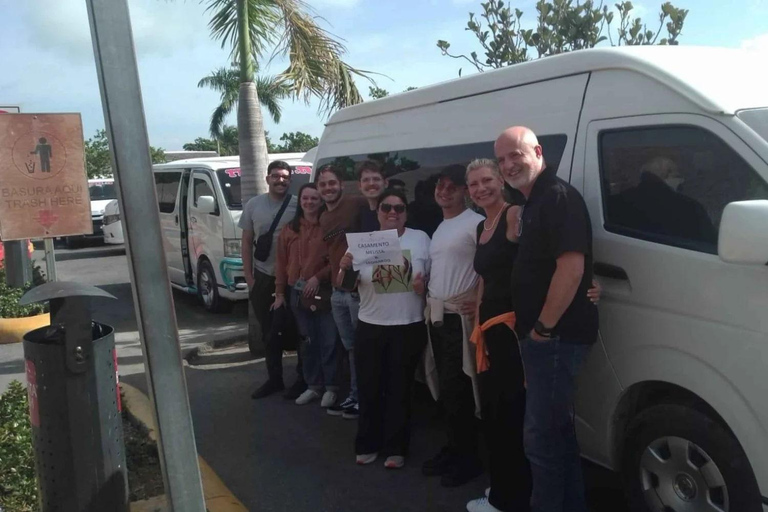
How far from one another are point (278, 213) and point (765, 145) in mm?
4002

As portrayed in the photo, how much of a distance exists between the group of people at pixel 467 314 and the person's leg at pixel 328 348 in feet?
0.04

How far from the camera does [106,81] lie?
8.14 ft

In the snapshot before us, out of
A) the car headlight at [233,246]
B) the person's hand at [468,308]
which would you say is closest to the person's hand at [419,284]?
the person's hand at [468,308]

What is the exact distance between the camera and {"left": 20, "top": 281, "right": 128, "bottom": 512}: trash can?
10.9 ft

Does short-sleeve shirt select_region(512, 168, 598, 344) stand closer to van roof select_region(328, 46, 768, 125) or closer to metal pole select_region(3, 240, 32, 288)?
van roof select_region(328, 46, 768, 125)

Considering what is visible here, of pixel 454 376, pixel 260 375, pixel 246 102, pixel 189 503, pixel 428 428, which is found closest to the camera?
pixel 189 503

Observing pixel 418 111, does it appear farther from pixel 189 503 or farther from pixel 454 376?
pixel 189 503

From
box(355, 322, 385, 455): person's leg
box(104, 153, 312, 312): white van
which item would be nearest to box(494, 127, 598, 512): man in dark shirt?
box(355, 322, 385, 455): person's leg

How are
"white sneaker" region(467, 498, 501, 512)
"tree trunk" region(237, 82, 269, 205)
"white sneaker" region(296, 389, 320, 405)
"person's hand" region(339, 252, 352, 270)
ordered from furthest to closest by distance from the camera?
"tree trunk" region(237, 82, 269, 205), "white sneaker" region(296, 389, 320, 405), "person's hand" region(339, 252, 352, 270), "white sneaker" region(467, 498, 501, 512)

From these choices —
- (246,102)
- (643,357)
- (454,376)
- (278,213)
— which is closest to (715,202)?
(643,357)

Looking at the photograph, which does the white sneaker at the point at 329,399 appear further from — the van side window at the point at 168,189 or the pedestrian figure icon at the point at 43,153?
the van side window at the point at 168,189

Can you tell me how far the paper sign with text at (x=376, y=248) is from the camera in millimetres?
4379

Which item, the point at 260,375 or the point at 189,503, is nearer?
the point at 189,503

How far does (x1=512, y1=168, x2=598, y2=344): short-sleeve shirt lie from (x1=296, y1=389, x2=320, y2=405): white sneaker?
9.76 ft
